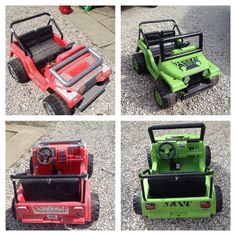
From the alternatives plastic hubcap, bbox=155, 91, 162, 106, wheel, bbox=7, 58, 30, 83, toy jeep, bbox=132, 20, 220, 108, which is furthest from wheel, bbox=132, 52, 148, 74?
wheel, bbox=7, 58, 30, 83

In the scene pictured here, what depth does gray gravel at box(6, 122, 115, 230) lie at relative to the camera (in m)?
4.38

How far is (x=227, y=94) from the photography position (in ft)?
18.1

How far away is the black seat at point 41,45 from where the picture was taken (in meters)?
5.57

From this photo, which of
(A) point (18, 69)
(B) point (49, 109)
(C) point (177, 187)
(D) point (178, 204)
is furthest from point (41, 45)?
(D) point (178, 204)

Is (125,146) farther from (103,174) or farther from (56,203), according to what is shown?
(56,203)

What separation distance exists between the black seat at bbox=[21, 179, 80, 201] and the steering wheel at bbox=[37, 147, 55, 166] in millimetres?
598

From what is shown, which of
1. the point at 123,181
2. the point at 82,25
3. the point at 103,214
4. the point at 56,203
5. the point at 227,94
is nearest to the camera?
the point at 56,203

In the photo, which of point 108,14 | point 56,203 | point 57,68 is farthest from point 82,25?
point 56,203

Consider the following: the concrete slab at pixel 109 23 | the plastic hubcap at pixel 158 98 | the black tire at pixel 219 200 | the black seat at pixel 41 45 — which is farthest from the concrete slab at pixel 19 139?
the black tire at pixel 219 200

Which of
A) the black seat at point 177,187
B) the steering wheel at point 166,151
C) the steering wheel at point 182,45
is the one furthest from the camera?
the steering wheel at point 182,45

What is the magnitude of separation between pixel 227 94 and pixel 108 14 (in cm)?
312

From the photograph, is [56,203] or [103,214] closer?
[56,203]

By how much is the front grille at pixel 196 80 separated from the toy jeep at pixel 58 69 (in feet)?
4.08

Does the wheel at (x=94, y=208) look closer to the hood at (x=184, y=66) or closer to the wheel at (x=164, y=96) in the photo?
the wheel at (x=164, y=96)
